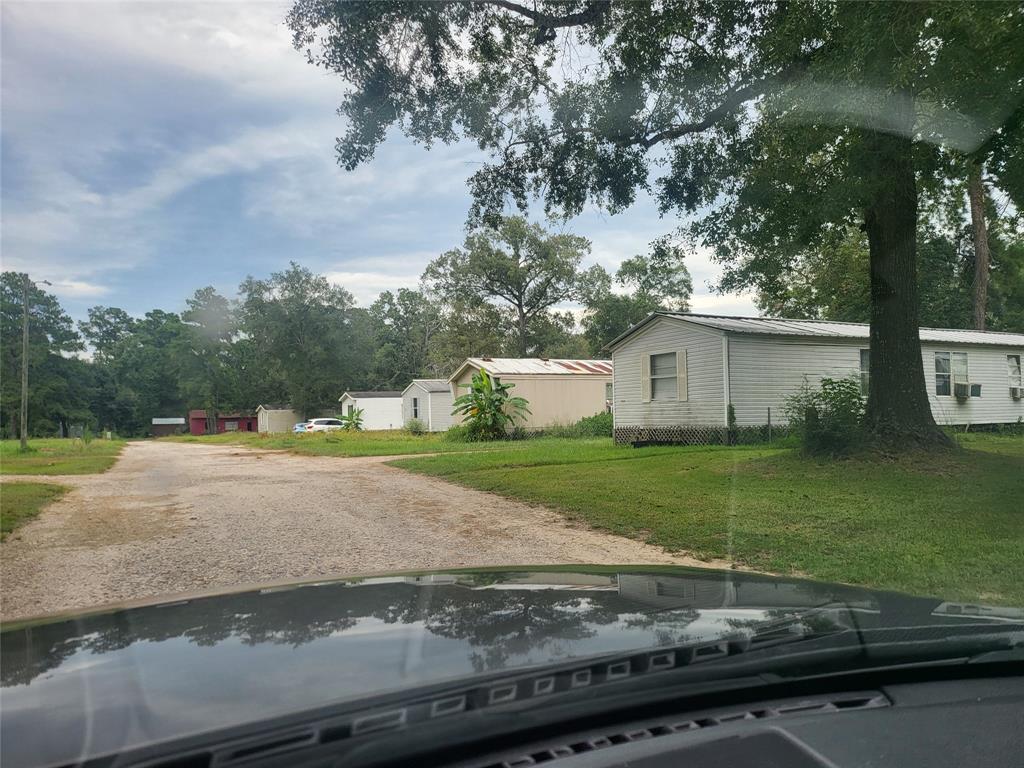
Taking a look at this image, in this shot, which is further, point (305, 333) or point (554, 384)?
point (305, 333)

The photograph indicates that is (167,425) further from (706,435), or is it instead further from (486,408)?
(706,435)

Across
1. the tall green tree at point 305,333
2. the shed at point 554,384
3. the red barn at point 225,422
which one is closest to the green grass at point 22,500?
the shed at point 554,384

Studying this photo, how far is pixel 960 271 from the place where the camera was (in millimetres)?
33031

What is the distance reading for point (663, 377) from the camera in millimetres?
19672

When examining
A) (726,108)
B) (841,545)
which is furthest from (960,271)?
(841,545)

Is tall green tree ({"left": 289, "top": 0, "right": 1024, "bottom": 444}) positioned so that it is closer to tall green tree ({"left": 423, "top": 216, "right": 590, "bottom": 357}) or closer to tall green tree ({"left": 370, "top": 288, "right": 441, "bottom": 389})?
tall green tree ({"left": 423, "top": 216, "right": 590, "bottom": 357})

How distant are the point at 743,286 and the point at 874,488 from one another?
214 inches

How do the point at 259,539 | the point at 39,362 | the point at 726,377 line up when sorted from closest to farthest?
1. the point at 259,539
2. the point at 726,377
3. the point at 39,362

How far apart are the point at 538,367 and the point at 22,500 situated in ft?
66.4

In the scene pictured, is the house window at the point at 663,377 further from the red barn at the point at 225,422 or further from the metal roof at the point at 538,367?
the red barn at the point at 225,422

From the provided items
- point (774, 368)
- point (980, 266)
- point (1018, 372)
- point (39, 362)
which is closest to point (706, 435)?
point (774, 368)

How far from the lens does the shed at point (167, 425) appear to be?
61.4 meters

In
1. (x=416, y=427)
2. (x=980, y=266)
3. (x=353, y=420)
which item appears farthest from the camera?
(x=353, y=420)

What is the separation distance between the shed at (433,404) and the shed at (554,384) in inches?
147
